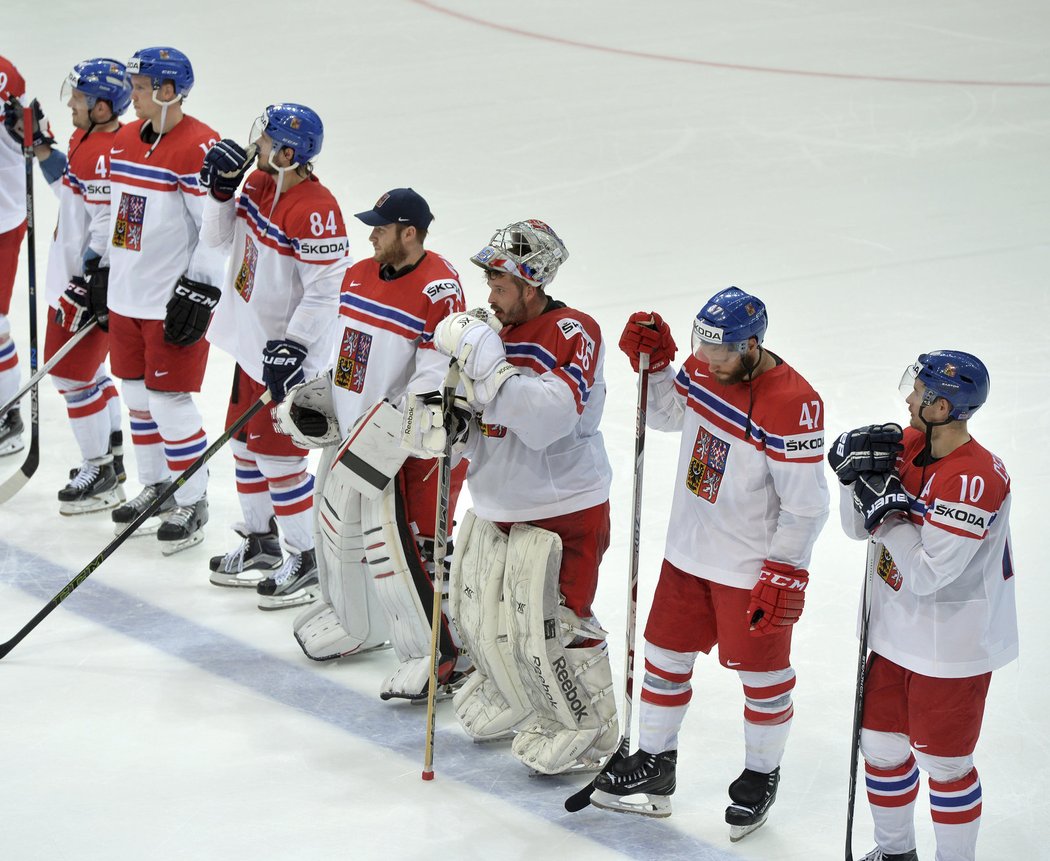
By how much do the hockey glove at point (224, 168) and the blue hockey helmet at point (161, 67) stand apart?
475 millimetres

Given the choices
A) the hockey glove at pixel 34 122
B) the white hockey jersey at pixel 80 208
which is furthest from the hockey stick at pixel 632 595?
the hockey glove at pixel 34 122

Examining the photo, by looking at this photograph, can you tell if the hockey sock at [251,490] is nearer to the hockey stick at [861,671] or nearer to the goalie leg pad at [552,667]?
the goalie leg pad at [552,667]

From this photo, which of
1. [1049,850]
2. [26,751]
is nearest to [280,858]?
[26,751]

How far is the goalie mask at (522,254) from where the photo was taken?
12.8 feet

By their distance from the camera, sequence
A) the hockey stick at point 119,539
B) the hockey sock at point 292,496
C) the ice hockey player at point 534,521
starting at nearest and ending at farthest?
1. the ice hockey player at point 534,521
2. the hockey stick at point 119,539
3. the hockey sock at point 292,496

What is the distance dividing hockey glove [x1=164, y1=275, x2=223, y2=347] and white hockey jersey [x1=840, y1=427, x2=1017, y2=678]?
2.60 meters

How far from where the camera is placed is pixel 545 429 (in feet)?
12.8

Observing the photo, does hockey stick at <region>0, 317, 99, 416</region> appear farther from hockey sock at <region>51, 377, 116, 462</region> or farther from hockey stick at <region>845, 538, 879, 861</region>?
hockey stick at <region>845, 538, 879, 861</region>

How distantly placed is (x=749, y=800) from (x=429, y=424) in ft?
4.06

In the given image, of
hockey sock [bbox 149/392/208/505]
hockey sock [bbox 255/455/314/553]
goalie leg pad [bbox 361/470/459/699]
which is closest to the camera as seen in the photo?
goalie leg pad [bbox 361/470/459/699]

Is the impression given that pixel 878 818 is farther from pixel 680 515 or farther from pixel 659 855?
pixel 680 515

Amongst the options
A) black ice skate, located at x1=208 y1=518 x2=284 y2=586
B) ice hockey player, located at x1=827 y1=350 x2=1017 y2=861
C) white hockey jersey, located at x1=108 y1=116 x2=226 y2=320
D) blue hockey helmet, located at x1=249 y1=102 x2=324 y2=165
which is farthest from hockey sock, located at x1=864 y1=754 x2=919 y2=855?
white hockey jersey, located at x1=108 y1=116 x2=226 y2=320

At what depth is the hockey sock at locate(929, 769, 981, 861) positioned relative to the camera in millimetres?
3562

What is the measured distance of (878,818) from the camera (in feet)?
12.1
